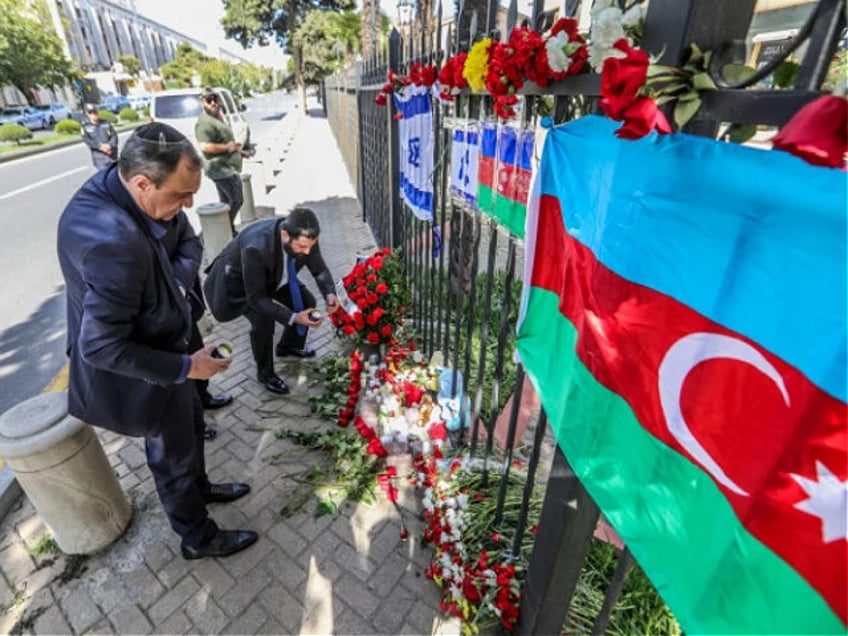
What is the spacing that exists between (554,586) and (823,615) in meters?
1.13

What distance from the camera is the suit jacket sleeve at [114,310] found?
64.3 inches

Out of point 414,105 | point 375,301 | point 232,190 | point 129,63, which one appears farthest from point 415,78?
point 129,63

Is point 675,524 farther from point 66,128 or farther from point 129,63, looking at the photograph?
point 129,63

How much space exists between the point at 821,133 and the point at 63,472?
305 cm

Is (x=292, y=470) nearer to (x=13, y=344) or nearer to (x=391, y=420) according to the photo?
(x=391, y=420)

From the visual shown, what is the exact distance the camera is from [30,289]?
5910 millimetres

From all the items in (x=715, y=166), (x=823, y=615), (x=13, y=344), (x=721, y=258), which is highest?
(x=715, y=166)

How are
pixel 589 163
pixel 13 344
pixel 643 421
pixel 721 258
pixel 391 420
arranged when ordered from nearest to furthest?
pixel 721 258 < pixel 643 421 < pixel 589 163 < pixel 391 420 < pixel 13 344

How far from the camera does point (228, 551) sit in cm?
241

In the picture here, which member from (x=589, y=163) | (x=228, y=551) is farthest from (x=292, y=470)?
(x=589, y=163)

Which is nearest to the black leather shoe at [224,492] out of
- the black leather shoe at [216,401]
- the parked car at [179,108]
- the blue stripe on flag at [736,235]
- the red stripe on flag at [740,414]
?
the black leather shoe at [216,401]

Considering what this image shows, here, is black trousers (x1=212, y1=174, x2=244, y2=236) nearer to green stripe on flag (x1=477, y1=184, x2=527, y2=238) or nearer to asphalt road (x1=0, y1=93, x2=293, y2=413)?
asphalt road (x1=0, y1=93, x2=293, y2=413)

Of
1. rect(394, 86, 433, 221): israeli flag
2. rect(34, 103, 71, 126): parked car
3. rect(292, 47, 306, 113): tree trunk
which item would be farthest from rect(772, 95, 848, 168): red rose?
rect(34, 103, 71, 126): parked car

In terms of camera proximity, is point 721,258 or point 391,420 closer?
point 721,258
